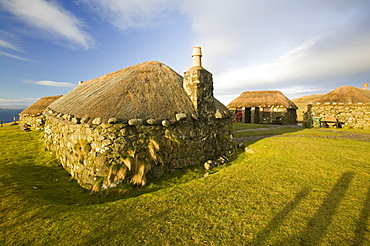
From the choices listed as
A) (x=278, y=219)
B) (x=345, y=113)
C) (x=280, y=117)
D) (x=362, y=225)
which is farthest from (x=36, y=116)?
(x=345, y=113)

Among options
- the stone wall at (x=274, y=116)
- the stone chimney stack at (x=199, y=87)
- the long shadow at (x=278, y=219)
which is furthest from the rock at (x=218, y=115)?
the stone wall at (x=274, y=116)

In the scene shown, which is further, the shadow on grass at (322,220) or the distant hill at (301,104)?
the distant hill at (301,104)

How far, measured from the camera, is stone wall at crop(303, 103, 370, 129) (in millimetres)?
19031

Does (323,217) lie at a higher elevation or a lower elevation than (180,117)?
lower

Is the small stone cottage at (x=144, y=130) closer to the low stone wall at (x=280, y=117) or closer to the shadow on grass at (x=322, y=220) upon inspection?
the shadow on grass at (x=322, y=220)

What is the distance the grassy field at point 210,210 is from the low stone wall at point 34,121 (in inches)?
662

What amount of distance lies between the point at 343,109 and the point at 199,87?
2078cm

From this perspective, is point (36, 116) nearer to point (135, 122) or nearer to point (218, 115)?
point (135, 122)

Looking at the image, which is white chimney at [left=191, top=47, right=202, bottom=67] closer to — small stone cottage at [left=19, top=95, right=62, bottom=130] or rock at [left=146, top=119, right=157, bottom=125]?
rock at [left=146, top=119, right=157, bottom=125]

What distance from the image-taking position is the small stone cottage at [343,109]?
63.0 ft

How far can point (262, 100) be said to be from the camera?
28.1m

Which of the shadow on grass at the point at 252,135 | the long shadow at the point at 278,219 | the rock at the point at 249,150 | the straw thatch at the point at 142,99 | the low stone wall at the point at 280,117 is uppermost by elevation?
the straw thatch at the point at 142,99

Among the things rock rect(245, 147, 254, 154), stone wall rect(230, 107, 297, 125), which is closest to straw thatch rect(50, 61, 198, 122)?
rock rect(245, 147, 254, 154)

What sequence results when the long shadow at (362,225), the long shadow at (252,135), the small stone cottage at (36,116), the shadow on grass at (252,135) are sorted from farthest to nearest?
1. the small stone cottage at (36,116)
2. the long shadow at (252,135)
3. the shadow on grass at (252,135)
4. the long shadow at (362,225)
